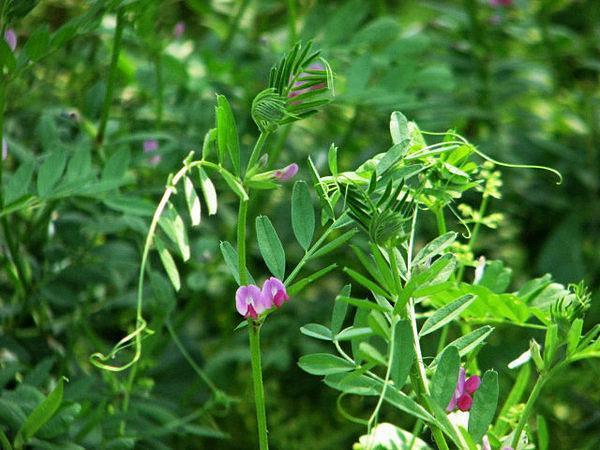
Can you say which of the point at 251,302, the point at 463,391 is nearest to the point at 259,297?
the point at 251,302

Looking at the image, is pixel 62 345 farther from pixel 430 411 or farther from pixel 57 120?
pixel 430 411

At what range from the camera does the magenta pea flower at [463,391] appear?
0.67m

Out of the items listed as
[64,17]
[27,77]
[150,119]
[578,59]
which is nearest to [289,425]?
[150,119]

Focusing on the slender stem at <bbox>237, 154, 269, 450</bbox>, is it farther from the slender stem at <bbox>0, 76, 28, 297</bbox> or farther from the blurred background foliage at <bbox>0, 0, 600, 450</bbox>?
the slender stem at <bbox>0, 76, 28, 297</bbox>

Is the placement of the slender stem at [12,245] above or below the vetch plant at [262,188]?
below

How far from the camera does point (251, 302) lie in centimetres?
64

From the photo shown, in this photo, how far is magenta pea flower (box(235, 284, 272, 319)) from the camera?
2.08 ft

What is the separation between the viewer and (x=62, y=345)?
112 cm

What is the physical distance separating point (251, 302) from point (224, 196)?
0.78 metres

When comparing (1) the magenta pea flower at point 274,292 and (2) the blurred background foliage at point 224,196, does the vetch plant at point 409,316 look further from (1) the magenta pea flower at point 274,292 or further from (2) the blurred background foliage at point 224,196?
(2) the blurred background foliage at point 224,196

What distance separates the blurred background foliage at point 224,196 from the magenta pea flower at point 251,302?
8.4 inches

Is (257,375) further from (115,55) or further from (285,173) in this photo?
(115,55)

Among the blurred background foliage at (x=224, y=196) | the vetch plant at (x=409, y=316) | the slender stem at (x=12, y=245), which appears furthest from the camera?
the blurred background foliage at (x=224, y=196)

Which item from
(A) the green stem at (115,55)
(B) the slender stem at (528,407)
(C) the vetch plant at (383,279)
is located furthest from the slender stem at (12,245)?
(B) the slender stem at (528,407)
